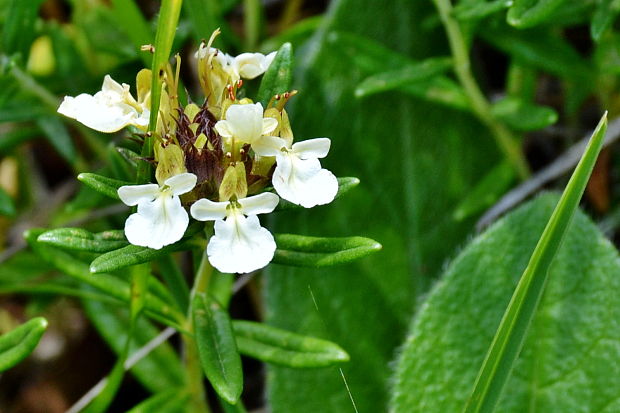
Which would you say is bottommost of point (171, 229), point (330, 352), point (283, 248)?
point (330, 352)

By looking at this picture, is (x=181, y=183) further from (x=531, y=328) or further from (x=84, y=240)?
(x=531, y=328)

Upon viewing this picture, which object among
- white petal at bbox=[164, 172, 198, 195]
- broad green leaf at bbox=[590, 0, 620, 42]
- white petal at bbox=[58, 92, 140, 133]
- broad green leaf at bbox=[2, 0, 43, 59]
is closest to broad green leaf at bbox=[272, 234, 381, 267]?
white petal at bbox=[164, 172, 198, 195]

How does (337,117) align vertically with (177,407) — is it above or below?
above

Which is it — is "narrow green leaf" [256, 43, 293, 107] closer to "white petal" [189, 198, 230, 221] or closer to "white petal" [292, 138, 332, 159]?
"white petal" [292, 138, 332, 159]

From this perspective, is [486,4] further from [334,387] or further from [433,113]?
[334,387]

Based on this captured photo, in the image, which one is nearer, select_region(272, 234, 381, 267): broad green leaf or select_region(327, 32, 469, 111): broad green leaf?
select_region(272, 234, 381, 267): broad green leaf

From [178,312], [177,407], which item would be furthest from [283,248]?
[177,407]

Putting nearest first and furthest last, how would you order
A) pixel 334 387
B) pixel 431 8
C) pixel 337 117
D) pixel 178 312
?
1. pixel 178 312
2. pixel 334 387
3. pixel 337 117
4. pixel 431 8
